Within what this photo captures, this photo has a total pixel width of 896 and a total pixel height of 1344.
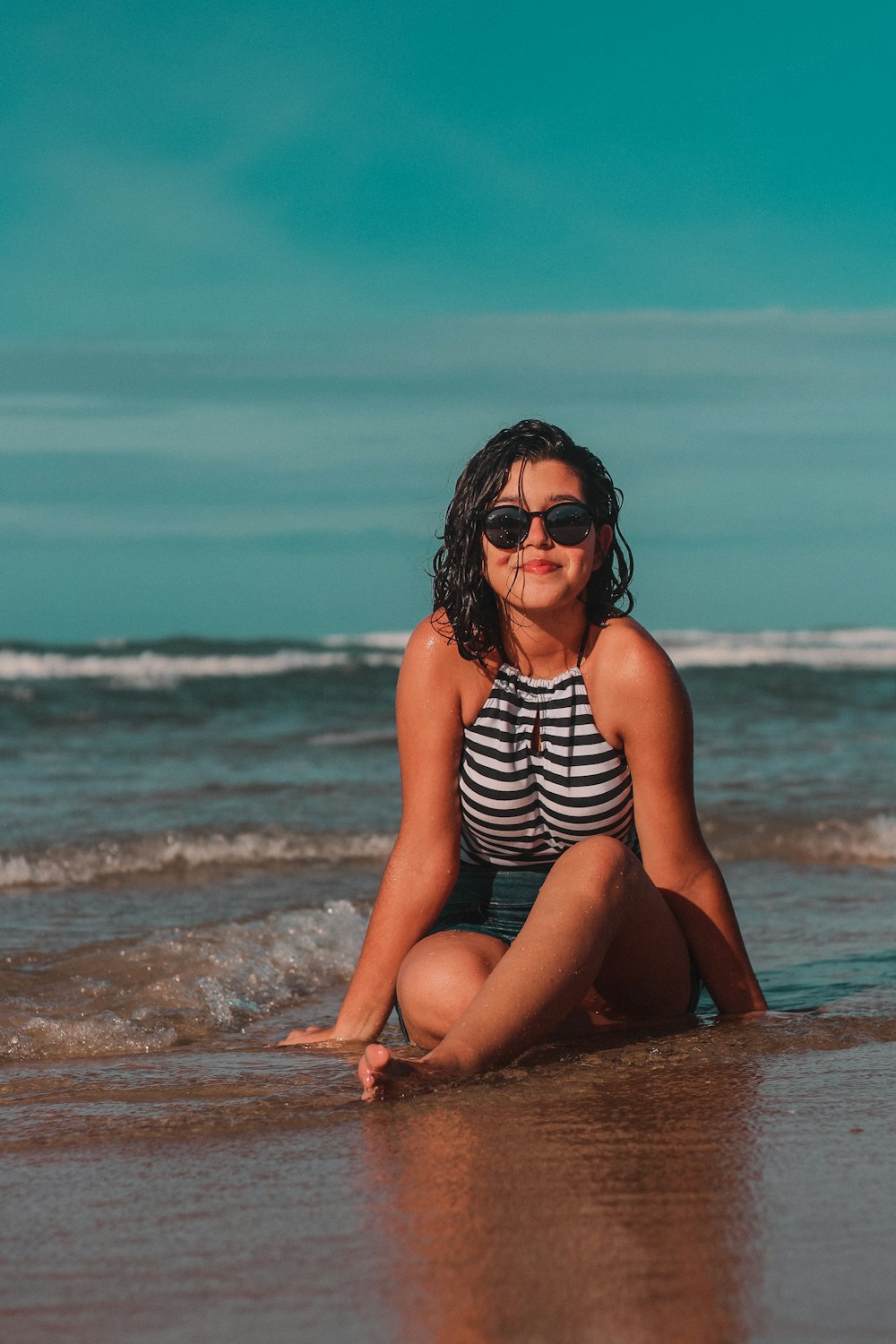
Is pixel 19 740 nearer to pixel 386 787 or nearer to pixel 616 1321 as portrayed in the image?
pixel 386 787

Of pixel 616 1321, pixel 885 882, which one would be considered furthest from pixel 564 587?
pixel 885 882

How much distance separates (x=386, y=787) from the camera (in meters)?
9.93

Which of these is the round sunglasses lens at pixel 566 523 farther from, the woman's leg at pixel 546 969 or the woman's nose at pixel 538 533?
the woman's leg at pixel 546 969

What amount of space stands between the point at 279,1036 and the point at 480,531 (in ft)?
5.36

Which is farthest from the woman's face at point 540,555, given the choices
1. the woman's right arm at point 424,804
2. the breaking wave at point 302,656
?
the breaking wave at point 302,656

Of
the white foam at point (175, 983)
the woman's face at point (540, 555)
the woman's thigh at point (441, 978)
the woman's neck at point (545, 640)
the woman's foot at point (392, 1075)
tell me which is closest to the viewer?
the woman's foot at point (392, 1075)

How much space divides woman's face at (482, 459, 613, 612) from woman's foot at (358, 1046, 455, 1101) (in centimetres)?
110

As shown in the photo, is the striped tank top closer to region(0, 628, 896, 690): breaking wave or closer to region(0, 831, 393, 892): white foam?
region(0, 831, 393, 892): white foam

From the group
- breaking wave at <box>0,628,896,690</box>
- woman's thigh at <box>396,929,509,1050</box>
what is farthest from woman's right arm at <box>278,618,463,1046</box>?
breaking wave at <box>0,628,896,690</box>

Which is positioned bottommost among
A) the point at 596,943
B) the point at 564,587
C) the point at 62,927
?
the point at 62,927

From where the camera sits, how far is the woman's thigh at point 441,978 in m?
3.22

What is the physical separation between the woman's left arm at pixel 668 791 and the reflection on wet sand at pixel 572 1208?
1.61 ft

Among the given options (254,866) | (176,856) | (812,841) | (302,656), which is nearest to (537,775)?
(254,866)

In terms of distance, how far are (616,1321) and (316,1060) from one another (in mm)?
1749
